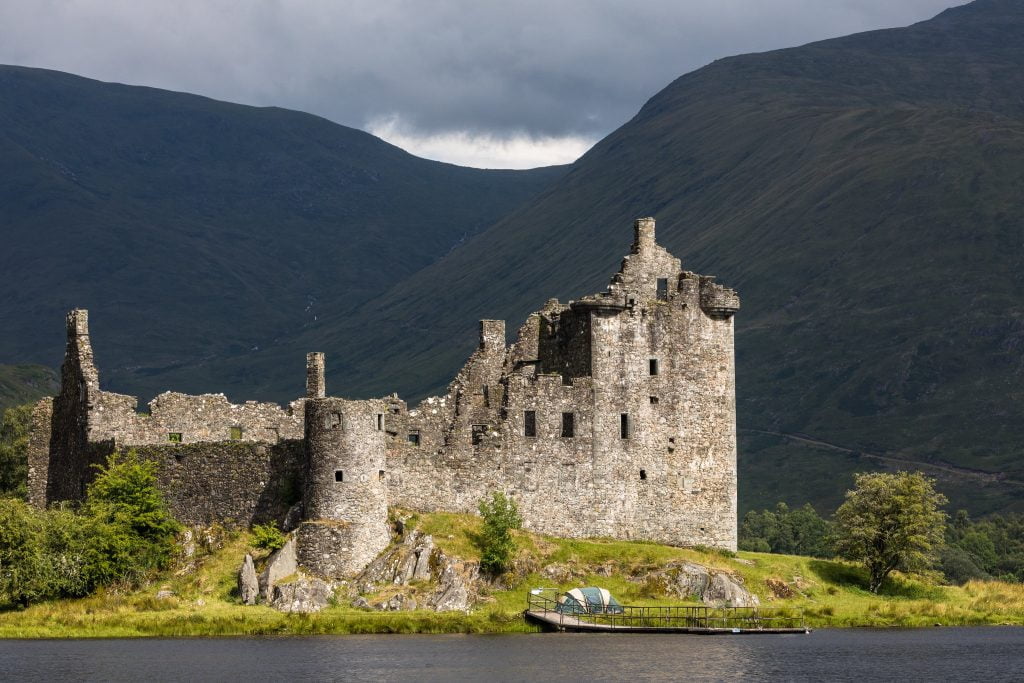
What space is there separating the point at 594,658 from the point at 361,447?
1452cm

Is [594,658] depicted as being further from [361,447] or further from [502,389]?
[502,389]

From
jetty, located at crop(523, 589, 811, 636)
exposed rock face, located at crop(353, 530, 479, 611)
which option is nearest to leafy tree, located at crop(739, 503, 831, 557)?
jetty, located at crop(523, 589, 811, 636)

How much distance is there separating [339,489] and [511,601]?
9.40 meters

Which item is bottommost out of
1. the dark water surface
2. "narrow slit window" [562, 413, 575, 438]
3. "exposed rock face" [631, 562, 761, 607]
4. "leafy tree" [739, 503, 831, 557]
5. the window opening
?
the dark water surface

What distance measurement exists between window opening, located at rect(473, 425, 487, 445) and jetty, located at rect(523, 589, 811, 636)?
798cm

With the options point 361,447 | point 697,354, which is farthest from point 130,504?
point 697,354

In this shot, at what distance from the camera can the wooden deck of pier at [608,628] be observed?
74.2 m

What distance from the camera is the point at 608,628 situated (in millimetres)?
75188

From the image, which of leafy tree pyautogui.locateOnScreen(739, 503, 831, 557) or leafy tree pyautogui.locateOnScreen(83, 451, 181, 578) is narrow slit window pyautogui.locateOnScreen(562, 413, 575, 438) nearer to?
leafy tree pyautogui.locateOnScreen(83, 451, 181, 578)

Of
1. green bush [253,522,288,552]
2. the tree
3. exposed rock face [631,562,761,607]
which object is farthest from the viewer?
the tree

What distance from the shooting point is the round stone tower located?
244 ft

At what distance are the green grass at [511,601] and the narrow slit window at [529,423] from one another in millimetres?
4969

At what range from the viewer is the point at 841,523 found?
291 ft

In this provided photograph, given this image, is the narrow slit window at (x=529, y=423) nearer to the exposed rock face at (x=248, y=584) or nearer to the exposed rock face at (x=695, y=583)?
the exposed rock face at (x=695, y=583)
